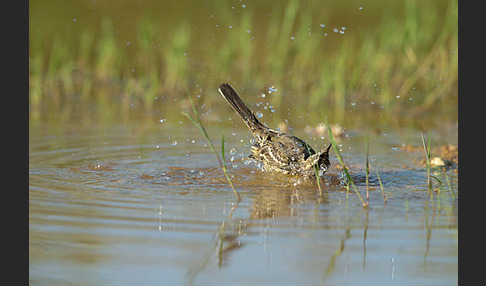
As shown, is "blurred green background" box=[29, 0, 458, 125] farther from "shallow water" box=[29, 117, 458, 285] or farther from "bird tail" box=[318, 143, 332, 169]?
"bird tail" box=[318, 143, 332, 169]

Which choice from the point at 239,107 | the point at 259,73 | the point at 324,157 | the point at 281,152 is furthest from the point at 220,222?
the point at 259,73

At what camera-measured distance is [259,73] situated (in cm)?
1144

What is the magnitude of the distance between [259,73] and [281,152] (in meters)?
4.79

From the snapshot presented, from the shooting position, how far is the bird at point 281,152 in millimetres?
6359

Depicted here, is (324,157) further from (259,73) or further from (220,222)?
(259,73)

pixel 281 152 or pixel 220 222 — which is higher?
pixel 281 152

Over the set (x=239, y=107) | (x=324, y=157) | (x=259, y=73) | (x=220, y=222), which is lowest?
(x=220, y=222)

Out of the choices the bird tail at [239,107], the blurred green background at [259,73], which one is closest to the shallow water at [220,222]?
the bird tail at [239,107]

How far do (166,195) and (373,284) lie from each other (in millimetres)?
2424

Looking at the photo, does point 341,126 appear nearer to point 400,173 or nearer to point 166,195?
point 400,173

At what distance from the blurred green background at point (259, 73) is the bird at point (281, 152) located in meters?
2.36

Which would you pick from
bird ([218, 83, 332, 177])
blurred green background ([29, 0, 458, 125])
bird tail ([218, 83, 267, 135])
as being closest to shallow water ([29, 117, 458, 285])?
bird ([218, 83, 332, 177])

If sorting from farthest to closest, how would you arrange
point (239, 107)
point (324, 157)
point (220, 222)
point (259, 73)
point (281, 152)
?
point (259, 73)
point (239, 107)
point (281, 152)
point (324, 157)
point (220, 222)

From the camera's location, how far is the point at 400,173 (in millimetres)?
6984
